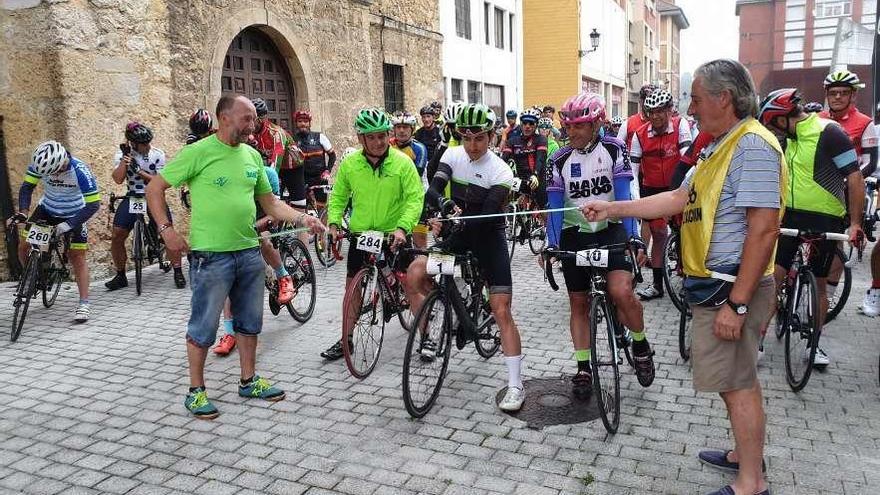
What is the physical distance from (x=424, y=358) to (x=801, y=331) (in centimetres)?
261

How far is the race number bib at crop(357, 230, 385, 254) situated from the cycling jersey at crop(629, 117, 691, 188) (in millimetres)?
3211

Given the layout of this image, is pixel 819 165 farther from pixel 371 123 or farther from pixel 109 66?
pixel 109 66

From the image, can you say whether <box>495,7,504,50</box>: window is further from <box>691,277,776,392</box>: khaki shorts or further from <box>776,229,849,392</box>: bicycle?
<box>691,277,776,392</box>: khaki shorts

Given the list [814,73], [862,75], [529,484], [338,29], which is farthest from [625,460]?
[814,73]

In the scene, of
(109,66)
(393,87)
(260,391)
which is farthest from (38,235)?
(393,87)

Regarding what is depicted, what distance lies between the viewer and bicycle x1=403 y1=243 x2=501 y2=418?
4129mm

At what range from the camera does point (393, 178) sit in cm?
496

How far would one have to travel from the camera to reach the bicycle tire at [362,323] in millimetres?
4812

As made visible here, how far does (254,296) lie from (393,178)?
4.25 feet

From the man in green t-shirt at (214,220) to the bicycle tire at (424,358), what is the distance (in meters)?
0.89

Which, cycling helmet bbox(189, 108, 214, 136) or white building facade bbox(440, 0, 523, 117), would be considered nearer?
cycling helmet bbox(189, 108, 214, 136)

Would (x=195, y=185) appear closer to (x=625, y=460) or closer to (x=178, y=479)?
(x=178, y=479)

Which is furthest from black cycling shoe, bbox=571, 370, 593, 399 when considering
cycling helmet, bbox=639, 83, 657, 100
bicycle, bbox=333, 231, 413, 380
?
cycling helmet, bbox=639, 83, 657, 100

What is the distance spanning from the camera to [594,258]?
158 inches
